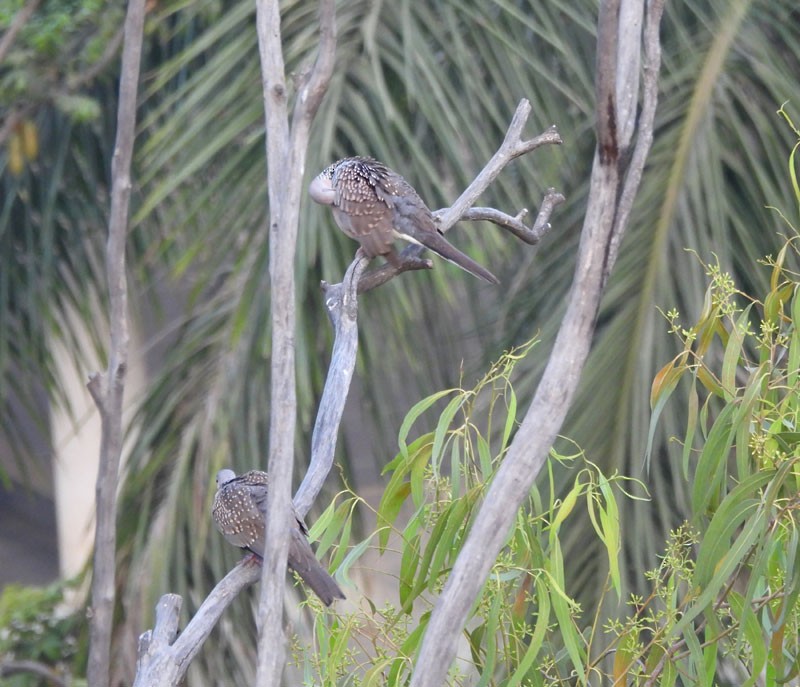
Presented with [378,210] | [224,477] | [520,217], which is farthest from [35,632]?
[520,217]

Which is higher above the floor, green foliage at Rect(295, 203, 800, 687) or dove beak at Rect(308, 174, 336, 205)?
dove beak at Rect(308, 174, 336, 205)

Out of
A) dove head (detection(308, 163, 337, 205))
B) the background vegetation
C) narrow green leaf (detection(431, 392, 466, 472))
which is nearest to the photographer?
narrow green leaf (detection(431, 392, 466, 472))

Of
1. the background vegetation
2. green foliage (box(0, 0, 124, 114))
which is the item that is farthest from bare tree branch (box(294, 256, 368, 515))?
green foliage (box(0, 0, 124, 114))

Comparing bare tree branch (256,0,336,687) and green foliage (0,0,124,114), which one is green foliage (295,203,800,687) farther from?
green foliage (0,0,124,114)

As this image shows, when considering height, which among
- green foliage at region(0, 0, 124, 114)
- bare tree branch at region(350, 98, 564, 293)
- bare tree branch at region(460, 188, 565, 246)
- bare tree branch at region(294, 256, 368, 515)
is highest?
green foliage at region(0, 0, 124, 114)

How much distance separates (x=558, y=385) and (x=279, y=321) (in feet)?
1.33

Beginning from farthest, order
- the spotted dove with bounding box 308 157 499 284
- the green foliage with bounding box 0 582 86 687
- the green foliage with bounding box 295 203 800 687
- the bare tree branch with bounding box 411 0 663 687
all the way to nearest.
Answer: the green foliage with bounding box 0 582 86 687 < the spotted dove with bounding box 308 157 499 284 < the green foliage with bounding box 295 203 800 687 < the bare tree branch with bounding box 411 0 663 687

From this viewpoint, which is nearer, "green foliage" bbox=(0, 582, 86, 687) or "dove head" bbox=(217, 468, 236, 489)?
"dove head" bbox=(217, 468, 236, 489)

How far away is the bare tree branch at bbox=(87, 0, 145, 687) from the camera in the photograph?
210cm

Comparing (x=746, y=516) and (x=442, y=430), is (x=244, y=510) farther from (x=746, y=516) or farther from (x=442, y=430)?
(x=746, y=516)

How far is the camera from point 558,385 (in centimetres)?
154

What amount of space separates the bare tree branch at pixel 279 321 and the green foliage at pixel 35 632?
8.33 ft

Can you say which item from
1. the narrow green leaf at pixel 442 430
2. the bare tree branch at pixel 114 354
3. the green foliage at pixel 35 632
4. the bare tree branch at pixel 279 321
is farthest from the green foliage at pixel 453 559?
the green foliage at pixel 35 632

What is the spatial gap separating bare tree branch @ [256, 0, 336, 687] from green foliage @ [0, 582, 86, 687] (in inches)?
100.0
